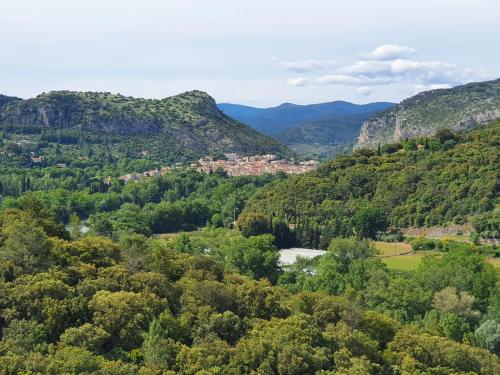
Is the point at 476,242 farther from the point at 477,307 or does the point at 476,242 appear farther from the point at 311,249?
the point at 477,307

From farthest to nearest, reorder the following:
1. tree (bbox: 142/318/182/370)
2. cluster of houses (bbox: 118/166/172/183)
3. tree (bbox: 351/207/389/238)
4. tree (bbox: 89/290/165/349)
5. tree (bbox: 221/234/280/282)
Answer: cluster of houses (bbox: 118/166/172/183), tree (bbox: 351/207/389/238), tree (bbox: 221/234/280/282), tree (bbox: 89/290/165/349), tree (bbox: 142/318/182/370)

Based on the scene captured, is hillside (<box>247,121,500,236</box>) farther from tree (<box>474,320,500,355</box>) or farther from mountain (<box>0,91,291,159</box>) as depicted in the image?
mountain (<box>0,91,291,159</box>)

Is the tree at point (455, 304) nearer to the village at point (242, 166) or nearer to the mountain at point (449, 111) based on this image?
the village at point (242, 166)

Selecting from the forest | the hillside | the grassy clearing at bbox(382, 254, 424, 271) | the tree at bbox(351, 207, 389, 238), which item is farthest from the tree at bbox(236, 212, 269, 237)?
the grassy clearing at bbox(382, 254, 424, 271)

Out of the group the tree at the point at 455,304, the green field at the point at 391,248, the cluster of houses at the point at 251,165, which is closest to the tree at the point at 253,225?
the green field at the point at 391,248

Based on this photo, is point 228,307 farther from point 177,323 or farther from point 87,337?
point 87,337

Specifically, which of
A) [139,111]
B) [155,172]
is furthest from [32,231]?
[139,111]

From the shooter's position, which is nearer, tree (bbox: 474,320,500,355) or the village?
tree (bbox: 474,320,500,355)
